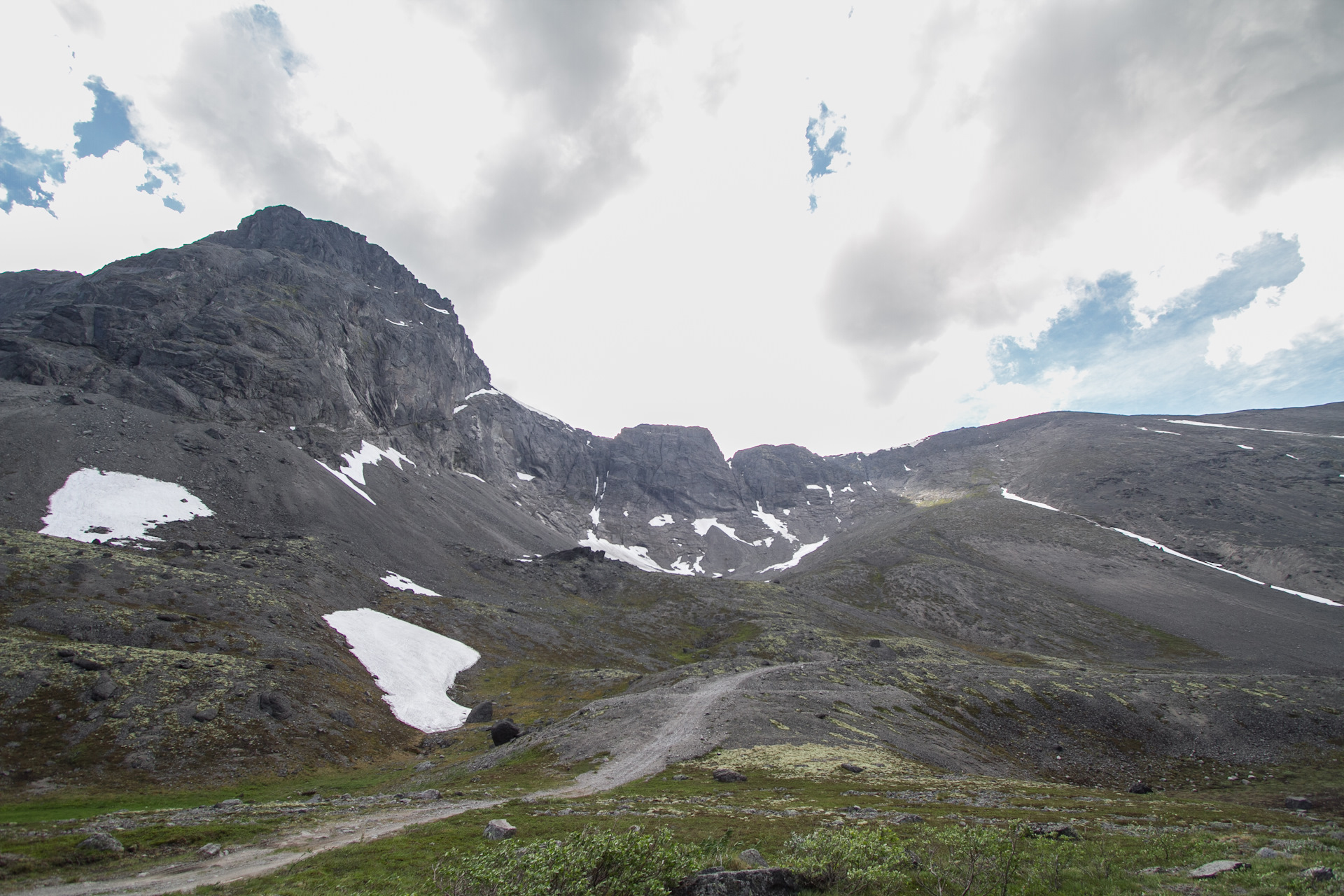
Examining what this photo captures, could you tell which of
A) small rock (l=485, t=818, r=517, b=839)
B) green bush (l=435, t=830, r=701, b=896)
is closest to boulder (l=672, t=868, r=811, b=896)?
green bush (l=435, t=830, r=701, b=896)

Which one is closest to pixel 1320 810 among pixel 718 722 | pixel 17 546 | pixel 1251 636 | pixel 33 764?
pixel 718 722

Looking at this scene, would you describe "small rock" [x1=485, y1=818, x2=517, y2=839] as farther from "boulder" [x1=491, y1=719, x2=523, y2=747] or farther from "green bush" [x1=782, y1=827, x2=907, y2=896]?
"boulder" [x1=491, y1=719, x2=523, y2=747]

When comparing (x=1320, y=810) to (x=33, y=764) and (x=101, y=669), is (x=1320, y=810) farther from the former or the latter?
(x=101, y=669)

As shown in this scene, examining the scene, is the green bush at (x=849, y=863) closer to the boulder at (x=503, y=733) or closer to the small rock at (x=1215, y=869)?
the small rock at (x=1215, y=869)

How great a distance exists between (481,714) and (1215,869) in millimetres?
59347

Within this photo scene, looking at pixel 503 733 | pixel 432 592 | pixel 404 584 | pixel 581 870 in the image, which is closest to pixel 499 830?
pixel 581 870

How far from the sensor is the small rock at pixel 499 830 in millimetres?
18908

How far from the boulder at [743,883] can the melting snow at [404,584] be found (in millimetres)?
96438

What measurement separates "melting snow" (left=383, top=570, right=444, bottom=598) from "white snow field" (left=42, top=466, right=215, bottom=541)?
3035 cm

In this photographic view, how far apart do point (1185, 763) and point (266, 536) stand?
409 feet

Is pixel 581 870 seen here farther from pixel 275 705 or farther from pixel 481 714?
pixel 481 714

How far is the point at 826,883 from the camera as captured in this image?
12.5 metres

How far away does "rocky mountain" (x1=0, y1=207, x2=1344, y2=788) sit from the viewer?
Answer: 42344mm

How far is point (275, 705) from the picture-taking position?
43.1 meters
